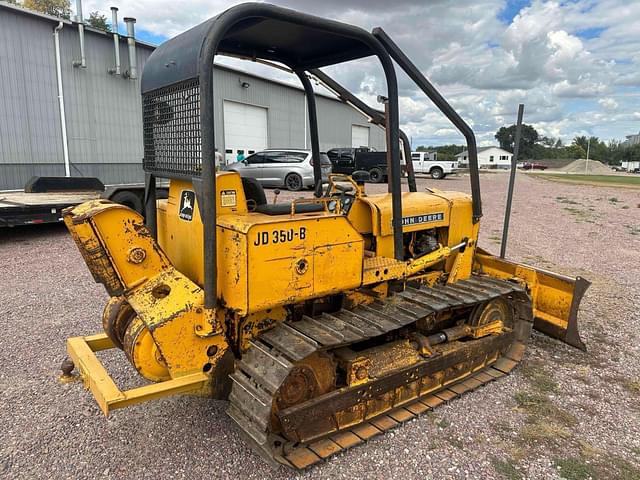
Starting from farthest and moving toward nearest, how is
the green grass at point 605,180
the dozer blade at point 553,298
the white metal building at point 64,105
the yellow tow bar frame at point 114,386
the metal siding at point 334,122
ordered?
the green grass at point 605,180 → the metal siding at point 334,122 → the white metal building at point 64,105 → the dozer blade at point 553,298 → the yellow tow bar frame at point 114,386

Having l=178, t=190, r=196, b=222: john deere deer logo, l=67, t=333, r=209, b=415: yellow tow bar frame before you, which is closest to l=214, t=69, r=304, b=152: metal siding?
l=178, t=190, r=196, b=222: john deere deer logo

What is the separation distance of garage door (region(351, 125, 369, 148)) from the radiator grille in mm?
30887

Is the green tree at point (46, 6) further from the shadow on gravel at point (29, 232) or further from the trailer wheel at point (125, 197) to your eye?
the trailer wheel at point (125, 197)

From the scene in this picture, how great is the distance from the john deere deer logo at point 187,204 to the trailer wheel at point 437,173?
101 ft

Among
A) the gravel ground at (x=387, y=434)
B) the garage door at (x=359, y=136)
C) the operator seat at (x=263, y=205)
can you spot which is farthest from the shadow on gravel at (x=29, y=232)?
the garage door at (x=359, y=136)

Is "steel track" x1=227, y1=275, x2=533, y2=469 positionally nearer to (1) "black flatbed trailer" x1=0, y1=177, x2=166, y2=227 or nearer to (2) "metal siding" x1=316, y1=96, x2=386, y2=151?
(1) "black flatbed trailer" x1=0, y1=177, x2=166, y2=227

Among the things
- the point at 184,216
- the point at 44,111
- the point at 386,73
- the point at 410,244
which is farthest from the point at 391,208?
the point at 44,111

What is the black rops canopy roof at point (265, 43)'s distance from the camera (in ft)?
9.20

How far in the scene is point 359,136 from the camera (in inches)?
1373

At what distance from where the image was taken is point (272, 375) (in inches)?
113

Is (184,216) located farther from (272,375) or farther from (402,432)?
(402,432)

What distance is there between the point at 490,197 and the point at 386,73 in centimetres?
1906

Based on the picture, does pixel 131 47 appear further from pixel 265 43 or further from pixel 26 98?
pixel 265 43

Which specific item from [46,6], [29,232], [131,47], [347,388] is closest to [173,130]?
[347,388]
